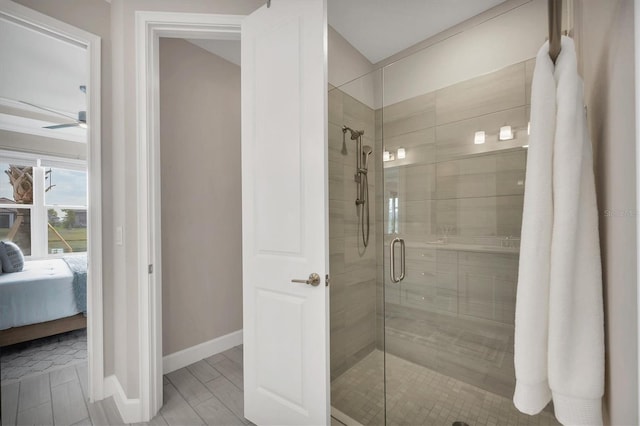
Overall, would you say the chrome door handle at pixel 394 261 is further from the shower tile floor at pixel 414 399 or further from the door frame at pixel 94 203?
the door frame at pixel 94 203

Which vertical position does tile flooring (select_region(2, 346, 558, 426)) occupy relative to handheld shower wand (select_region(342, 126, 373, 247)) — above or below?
below

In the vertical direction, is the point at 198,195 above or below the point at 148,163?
below

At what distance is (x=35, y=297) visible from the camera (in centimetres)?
268

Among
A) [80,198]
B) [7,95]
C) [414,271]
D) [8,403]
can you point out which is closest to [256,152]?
[414,271]

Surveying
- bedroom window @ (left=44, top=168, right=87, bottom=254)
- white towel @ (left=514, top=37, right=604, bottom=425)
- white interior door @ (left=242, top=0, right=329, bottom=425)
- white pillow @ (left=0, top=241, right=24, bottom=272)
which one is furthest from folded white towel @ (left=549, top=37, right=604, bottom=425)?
bedroom window @ (left=44, top=168, right=87, bottom=254)

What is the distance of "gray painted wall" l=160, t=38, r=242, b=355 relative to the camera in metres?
2.28

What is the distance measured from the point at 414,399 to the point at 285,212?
143 centimetres

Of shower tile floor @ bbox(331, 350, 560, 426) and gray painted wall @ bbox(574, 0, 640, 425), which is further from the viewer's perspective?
shower tile floor @ bbox(331, 350, 560, 426)

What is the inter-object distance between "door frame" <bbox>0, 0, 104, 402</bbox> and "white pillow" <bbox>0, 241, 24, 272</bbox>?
2090 mm

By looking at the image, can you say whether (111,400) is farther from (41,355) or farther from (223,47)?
(223,47)

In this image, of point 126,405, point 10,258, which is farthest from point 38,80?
point 126,405

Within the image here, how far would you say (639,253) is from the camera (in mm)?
510

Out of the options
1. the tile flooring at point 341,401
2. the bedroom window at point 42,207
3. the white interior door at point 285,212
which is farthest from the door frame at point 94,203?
the bedroom window at point 42,207

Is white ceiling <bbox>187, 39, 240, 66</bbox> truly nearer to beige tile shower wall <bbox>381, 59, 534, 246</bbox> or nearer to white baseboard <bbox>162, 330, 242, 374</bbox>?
beige tile shower wall <bbox>381, 59, 534, 246</bbox>
